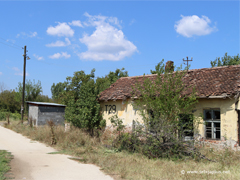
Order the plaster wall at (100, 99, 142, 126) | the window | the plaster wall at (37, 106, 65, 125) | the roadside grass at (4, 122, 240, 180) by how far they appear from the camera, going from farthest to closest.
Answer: the plaster wall at (37, 106, 65, 125)
the plaster wall at (100, 99, 142, 126)
the window
the roadside grass at (4, 122, 240, 180)

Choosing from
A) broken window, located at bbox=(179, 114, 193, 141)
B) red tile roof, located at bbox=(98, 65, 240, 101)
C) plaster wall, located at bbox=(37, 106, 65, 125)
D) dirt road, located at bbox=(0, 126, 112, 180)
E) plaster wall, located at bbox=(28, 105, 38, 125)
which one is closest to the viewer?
dirt road, located at bbox=(0, 126, 112, 180)

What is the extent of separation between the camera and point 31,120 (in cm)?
1848

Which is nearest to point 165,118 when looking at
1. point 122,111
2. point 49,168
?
point 122,111

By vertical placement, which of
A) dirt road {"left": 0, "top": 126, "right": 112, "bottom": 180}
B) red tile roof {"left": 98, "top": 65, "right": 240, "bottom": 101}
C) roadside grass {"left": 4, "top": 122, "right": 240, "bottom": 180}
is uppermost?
red tile roof {"left": 98, "top": 65, "right": 240, "bottom": 101}

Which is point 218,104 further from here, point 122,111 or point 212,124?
point 122,111

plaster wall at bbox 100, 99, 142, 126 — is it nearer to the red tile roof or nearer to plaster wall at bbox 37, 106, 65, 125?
the red tile roof

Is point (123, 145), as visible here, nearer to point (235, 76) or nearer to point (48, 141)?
point (48, 141)

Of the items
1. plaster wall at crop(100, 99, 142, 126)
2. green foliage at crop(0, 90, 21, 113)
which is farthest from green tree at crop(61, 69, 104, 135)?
green foliage at crop(0, 90, 21, 113)

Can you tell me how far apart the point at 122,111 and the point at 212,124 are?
545cm

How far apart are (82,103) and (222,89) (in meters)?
8.40

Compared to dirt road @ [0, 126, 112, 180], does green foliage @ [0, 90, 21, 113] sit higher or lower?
higher

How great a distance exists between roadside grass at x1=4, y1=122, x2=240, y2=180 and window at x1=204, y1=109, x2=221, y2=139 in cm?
85

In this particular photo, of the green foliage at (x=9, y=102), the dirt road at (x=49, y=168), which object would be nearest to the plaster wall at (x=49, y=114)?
the dirt road at (x=49, y=168)

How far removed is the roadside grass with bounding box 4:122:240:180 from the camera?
22.0 feet
